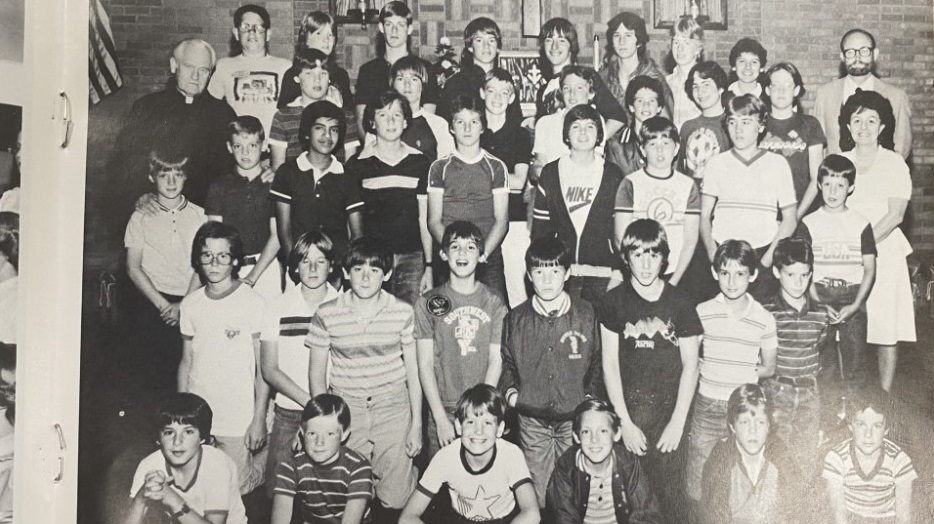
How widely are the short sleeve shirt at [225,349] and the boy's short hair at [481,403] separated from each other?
0.72 meters

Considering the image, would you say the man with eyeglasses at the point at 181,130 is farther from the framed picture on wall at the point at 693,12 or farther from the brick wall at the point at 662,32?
the framed picture on wall at the point at 693,12

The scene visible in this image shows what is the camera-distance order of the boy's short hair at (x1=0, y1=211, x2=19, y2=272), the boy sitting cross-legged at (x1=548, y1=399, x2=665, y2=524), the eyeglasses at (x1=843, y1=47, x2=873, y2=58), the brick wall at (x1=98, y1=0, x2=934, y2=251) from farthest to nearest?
the eyeglasses at (x1=843, y1=47, x2=873, y2=58)
the brick wall at (x1=98, y1=0, x2=934, y2=251)
the boy sitting cross-legged at (x1=548, y1=399, x2=665, y2=524)
the boy's short hair at (x1=0, y1=211, x2=19, y2=272)

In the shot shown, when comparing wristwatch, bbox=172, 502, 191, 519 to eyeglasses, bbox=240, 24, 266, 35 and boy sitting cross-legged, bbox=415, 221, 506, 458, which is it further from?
eyeglasses, bbox=240, 24, 266, 35

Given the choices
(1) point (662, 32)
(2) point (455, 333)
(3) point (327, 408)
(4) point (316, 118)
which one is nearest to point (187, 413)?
(3) point (327, 408)

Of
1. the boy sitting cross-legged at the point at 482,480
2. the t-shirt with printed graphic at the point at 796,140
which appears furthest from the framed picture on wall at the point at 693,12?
the boy sitting cross-legged at the point at 482,480

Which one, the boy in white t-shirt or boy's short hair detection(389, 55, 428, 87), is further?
boy's short hair detection(389, 55, 428, 87)

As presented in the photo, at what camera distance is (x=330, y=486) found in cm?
264

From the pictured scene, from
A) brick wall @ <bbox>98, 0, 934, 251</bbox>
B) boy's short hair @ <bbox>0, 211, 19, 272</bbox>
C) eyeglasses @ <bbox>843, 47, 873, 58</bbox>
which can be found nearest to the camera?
boy's short hair @ <bbox>0, 211, 19, 272</bbox>

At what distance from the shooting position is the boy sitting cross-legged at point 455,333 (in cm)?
269

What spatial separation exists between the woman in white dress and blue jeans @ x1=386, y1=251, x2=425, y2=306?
62.2 inches

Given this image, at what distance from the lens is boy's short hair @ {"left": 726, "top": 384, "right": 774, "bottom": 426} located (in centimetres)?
271

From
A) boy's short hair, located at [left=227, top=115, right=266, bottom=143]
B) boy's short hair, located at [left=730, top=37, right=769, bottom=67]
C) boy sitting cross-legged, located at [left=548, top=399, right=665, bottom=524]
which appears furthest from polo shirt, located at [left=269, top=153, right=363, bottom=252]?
boy's short hair, located at [left=730, top=37, right=769, bottom=67]

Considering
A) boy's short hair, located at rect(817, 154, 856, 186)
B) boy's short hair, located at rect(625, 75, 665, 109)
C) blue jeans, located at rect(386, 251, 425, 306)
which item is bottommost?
blue jeans, located at rect(386, 251, 425, 306)

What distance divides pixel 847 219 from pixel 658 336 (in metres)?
0.82
